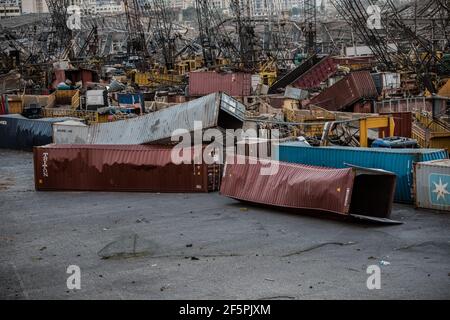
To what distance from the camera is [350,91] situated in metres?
45.2

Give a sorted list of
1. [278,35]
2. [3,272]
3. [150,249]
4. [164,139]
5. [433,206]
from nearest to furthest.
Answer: [3,272]
[150,249]
[433,206]
[164,139]
[278,35]

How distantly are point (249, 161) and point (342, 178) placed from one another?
483cm

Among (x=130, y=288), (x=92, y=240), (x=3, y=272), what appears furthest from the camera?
(x=92, y=240)

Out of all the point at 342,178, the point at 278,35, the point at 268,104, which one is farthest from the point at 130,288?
the point at 278,35

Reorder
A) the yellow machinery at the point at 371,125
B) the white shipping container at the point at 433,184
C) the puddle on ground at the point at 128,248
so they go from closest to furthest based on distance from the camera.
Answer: the puddle on ground at the point at 128,248, the white shipping container at the point at 433,184, the yellow machinery at the point at 371,125

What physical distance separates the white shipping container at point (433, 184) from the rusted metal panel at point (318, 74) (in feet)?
116

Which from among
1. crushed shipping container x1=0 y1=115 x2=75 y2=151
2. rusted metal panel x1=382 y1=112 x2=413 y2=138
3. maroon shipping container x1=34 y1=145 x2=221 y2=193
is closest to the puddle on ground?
maroon shipping container x1=34 y1=145 x2=221 y2=193

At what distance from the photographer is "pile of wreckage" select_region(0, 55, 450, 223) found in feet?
83.1

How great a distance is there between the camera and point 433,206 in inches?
1025

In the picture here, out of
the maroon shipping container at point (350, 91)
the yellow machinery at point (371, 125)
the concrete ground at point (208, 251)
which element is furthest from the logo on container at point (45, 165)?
the maroon shipping container at point (350, 91)

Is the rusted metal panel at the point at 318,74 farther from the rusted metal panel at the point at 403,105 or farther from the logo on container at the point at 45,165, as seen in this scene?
the logo on container at the point at 45,165

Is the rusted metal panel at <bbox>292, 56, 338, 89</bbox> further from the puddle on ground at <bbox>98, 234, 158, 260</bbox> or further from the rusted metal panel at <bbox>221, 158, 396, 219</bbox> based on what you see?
the puddle on ground at <bbox>98, 234, 158, 260</bbox>

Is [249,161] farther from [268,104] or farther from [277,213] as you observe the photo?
[268,104]

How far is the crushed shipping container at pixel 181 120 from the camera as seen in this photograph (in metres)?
32.7
